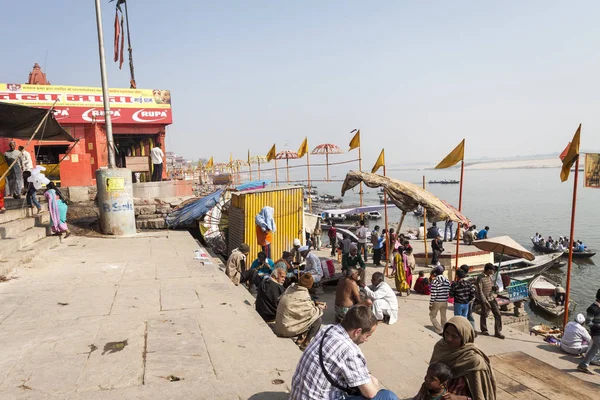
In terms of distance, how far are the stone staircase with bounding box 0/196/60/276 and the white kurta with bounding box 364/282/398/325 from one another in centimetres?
632

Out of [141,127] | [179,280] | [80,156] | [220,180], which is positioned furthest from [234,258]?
[220,180]

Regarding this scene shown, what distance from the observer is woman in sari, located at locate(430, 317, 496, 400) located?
130 inches

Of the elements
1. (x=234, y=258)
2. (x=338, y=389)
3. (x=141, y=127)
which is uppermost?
(x=141, y=127)

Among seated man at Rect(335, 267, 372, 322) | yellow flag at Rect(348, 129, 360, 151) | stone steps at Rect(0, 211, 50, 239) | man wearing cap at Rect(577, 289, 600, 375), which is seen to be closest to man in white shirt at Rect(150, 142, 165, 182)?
stone steps at Rect(0, 211, 50, 239)

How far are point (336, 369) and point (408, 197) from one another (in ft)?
24.1

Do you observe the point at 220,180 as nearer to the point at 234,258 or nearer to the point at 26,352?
the point at 234,258

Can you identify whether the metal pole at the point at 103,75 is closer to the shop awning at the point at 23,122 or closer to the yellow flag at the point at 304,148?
the shop awning at the point at 23,122

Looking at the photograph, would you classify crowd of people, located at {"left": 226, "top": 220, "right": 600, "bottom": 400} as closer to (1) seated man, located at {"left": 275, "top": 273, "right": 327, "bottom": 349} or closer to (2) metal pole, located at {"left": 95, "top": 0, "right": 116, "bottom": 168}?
(1) seated man, located at {"left": 275, "top": 273, "right": 327, "bottom": 349}

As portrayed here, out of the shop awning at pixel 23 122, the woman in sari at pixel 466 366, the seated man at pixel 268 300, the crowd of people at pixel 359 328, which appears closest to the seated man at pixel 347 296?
the crowd of people at pixel 359 328

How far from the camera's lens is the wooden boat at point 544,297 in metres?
13.3

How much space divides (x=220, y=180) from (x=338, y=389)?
29.4m

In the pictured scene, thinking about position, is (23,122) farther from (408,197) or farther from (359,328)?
(359,328)

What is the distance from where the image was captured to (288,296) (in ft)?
17.5

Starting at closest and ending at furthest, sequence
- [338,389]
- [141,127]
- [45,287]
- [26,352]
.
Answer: [338,389] → [26,352] → [45,287] → [141,127]
